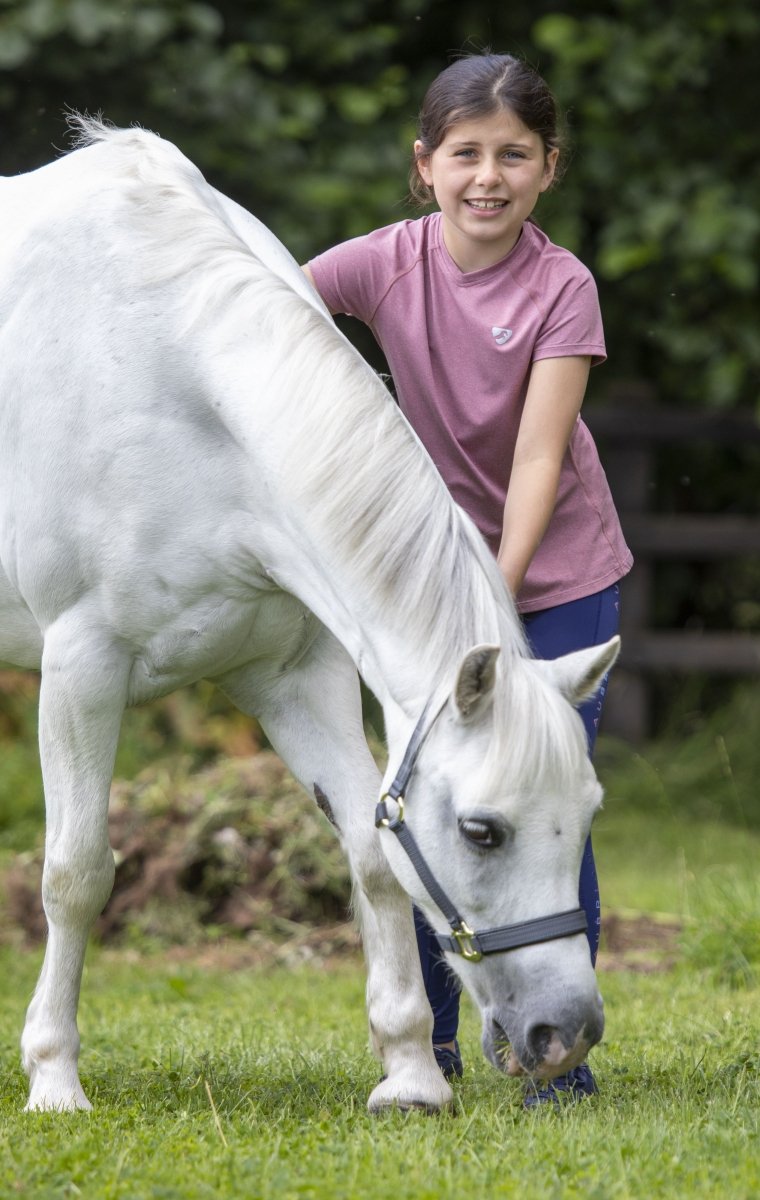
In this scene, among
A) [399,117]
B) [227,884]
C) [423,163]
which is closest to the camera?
[423,163]

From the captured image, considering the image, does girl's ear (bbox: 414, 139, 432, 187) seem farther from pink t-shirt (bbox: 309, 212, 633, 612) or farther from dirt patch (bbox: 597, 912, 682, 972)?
dirt patch (bbox: 597, 912, 682, 972)

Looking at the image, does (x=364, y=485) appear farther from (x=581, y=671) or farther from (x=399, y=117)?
(x=399, y=117)

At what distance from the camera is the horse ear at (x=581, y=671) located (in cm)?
283

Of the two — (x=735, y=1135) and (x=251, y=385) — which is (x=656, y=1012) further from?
(x=251, y=385)

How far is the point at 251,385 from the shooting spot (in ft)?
10.0

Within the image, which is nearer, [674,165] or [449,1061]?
[449,1061]

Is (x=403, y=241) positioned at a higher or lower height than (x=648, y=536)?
higher

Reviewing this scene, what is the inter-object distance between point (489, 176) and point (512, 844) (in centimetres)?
142

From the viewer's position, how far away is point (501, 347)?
3.36m

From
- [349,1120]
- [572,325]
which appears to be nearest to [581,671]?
[572,325]

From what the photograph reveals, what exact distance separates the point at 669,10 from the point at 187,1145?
625 centimetres

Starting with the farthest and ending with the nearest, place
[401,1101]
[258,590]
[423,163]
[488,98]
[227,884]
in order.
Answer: [227,884] < [423,163] < [488,98] < [258,590] < [401,1101]

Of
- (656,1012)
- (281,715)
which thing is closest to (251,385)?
(281,715)

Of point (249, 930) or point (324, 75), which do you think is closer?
point (249, 930)
